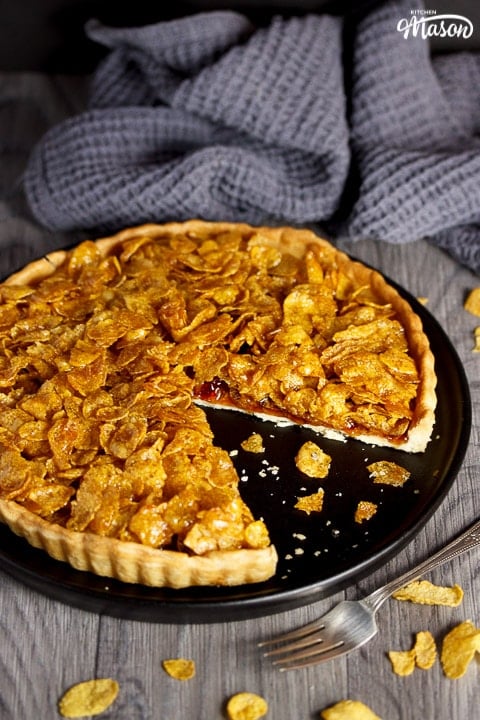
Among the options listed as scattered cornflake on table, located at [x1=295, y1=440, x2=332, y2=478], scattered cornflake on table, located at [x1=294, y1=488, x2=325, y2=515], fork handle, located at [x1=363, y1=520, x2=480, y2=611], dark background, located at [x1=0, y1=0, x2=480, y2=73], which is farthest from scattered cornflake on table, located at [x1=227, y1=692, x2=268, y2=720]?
dark background, located at [x1=0, y1=0, x2=480, y2=73]

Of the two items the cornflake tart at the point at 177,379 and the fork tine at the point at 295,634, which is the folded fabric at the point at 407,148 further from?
the fork tine at the point at 295,634

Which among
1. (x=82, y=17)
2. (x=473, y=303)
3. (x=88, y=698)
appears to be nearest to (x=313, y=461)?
(x=88, y=698)

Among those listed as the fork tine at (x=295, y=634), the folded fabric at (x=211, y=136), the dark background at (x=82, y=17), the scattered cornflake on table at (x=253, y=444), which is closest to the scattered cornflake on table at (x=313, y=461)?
the scattered cornflake on table at (x=253, y=444)

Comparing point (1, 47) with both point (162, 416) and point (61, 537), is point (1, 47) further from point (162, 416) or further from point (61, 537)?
point (61, 537)

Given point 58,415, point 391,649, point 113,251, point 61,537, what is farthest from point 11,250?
point 391,649

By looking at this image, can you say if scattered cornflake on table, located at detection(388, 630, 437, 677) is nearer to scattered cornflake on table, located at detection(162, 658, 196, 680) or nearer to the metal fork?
the metal fork
